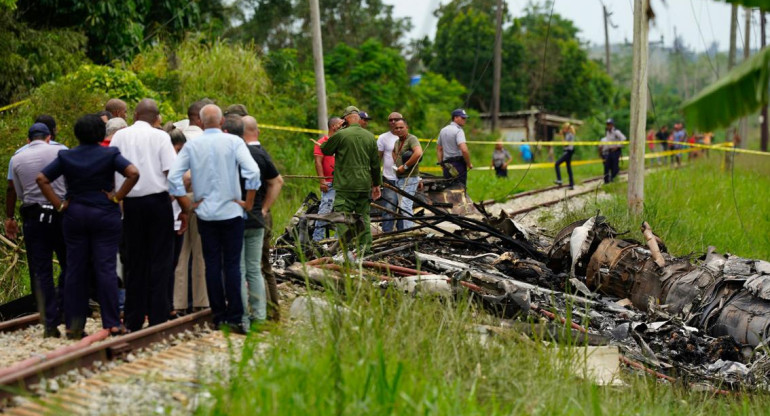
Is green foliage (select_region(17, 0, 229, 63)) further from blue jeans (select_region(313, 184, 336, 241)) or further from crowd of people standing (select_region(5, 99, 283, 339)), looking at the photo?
crowd of people standing (select_region(5, 99, 283, 339))

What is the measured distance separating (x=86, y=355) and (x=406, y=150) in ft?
23.6

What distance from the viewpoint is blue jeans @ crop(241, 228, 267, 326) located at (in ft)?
26.0

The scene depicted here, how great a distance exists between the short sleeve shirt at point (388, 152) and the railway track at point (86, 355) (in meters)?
5.39

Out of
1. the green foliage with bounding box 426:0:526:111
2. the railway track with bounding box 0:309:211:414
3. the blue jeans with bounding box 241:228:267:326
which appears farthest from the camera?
the green foliage with bounding box 426:0:526:111

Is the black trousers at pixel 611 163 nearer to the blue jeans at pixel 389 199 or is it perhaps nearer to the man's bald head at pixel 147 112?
the blue jeans at pixel 389 199

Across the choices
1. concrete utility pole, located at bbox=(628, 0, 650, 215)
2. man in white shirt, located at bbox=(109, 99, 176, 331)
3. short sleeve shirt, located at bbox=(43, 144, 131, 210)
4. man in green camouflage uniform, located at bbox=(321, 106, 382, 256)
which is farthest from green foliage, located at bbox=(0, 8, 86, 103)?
short sleeve shirt, located at bbox=(43, 144, 131, 210)

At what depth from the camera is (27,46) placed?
65.4 ft

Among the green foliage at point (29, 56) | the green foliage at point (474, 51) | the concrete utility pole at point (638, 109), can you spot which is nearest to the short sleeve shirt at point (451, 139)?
the concrete utility pole at point (638, 109)

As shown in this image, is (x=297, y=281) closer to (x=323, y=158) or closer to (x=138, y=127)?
(x=138, y=127)

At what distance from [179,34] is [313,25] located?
7.50m

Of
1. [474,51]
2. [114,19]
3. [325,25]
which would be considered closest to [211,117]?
[114,19]

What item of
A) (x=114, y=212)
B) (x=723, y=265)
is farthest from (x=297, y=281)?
(x=723, y=265)

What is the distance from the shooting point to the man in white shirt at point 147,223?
8039mm

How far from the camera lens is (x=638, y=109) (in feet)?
51.8
